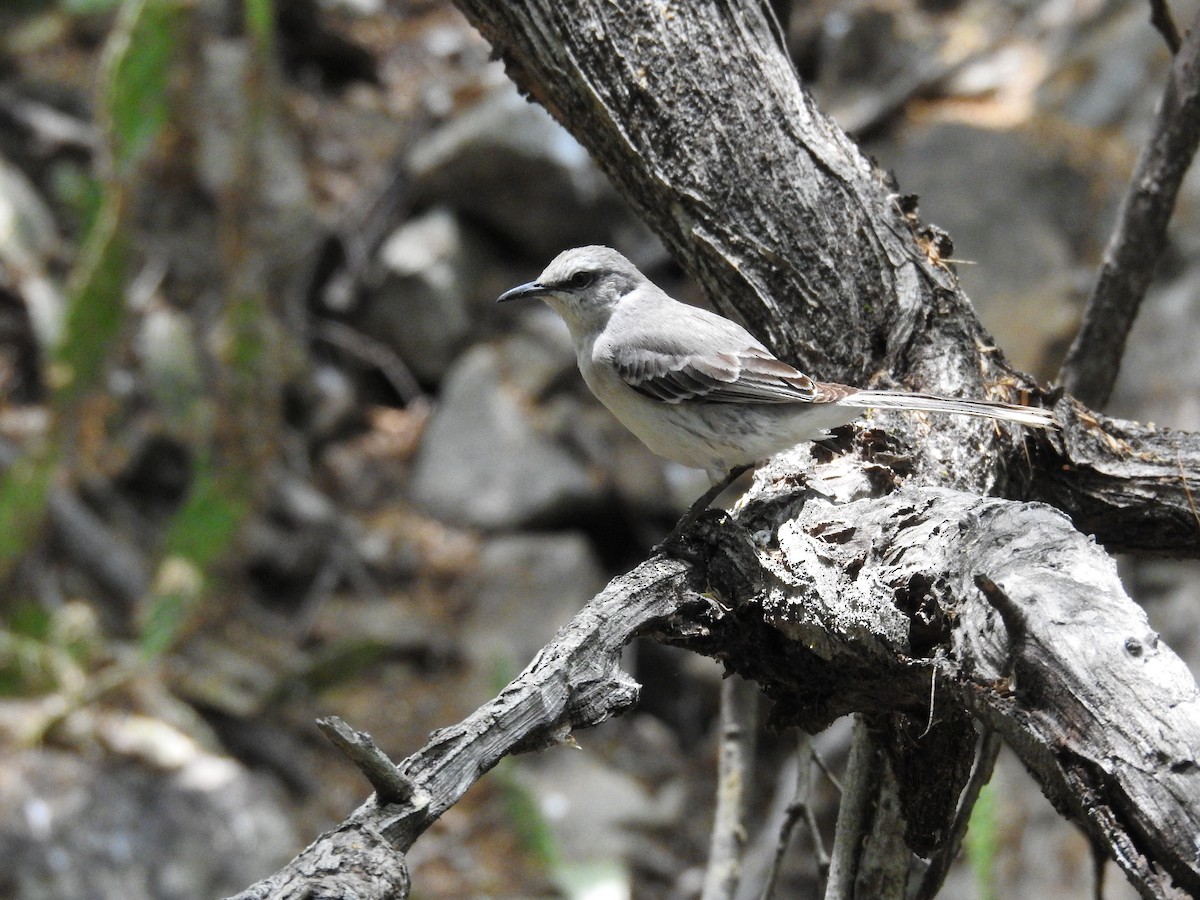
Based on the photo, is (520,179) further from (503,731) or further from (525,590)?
(503,731)

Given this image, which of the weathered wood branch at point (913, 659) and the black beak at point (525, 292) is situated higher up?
the black beak at point (525, 292)

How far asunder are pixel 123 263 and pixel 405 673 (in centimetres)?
364

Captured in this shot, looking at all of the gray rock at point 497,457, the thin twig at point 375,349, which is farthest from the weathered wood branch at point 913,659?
the thin twig at point 375,349

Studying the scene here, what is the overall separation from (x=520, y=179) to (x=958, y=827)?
8.10 m

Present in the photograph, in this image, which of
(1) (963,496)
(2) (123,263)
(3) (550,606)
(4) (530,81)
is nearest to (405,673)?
(3) (550,606)

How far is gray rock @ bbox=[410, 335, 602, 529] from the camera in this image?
9.54m

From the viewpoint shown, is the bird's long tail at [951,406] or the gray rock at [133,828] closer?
the bird's long tail at [951,406]

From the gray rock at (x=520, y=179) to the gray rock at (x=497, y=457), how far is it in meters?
1.23

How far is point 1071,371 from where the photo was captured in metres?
4.27

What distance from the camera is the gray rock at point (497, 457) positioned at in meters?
9.54

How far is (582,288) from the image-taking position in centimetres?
439

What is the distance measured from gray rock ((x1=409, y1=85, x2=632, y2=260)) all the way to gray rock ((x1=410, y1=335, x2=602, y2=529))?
1.23m

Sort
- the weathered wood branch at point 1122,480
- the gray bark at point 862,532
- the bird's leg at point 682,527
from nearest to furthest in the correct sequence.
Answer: the gray bark at point 862,532, the bird's leg at point 682,527, the weathered wood branch at point 1122,480

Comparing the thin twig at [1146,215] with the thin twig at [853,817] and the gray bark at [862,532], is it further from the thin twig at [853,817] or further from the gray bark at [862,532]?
the thin twig at [853,817]
